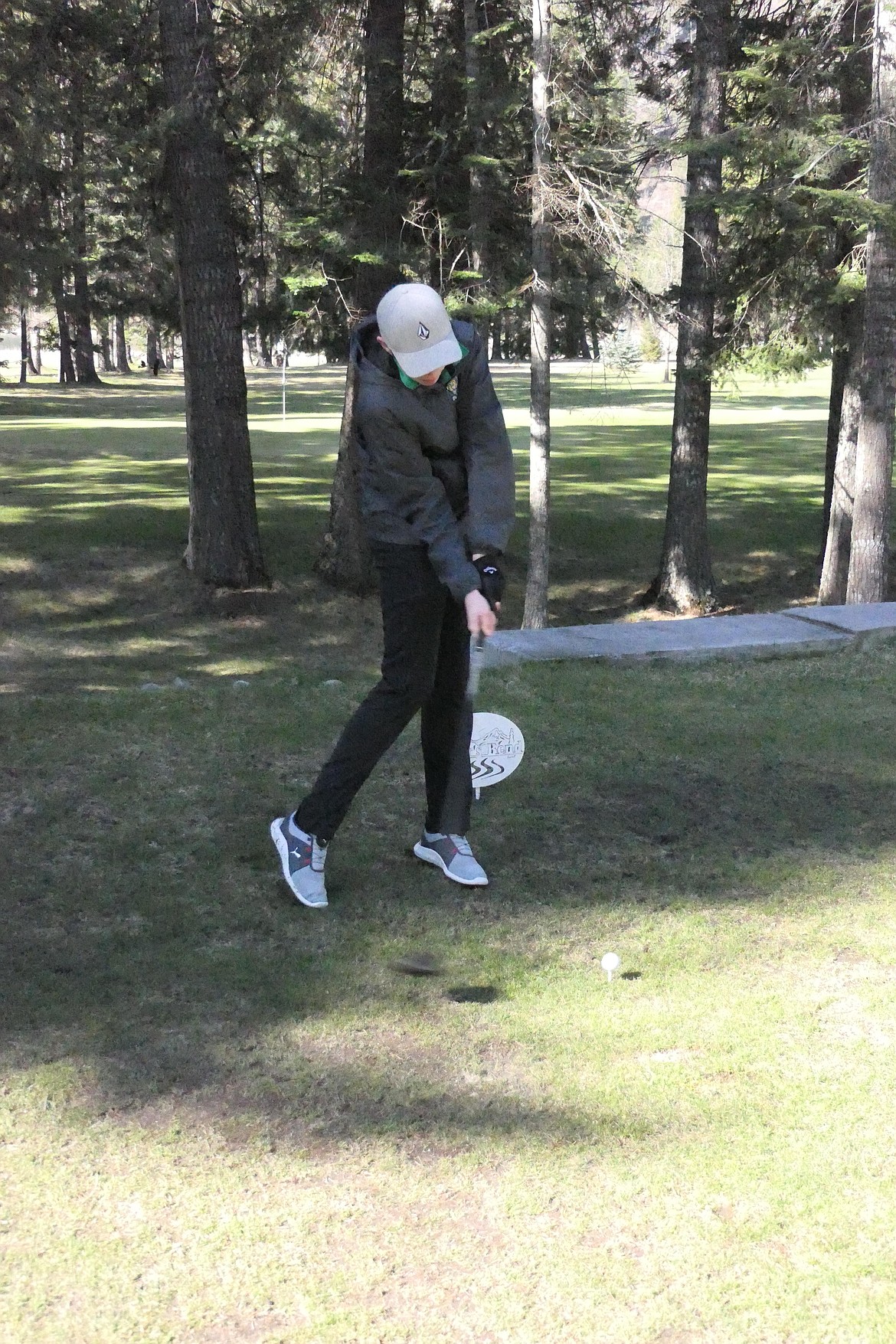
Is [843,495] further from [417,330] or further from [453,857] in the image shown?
[417,330]

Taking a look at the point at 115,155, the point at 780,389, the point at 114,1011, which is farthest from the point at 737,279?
the point at 780,389

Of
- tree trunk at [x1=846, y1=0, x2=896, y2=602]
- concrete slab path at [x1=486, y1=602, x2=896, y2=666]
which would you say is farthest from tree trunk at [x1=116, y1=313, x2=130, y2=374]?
concrete slab path at [x1=486, y1=602, x2=896, y2=666]

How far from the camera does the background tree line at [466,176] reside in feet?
47.8

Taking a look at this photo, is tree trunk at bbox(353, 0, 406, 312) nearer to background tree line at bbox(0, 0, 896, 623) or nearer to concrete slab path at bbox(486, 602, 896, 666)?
background tree line at bbox(0, 0, 896, 623)

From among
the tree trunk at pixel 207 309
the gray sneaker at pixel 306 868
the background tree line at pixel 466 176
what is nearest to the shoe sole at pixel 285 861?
the gray sneaker at pixel 306 868

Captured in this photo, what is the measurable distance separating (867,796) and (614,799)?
107cm

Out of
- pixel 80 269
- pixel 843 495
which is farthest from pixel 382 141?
pixel 80 269

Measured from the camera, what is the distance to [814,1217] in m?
2.81

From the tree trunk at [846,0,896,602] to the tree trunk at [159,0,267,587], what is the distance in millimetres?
6789

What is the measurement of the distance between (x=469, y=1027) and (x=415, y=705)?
45.3 inches

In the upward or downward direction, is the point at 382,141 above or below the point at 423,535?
above

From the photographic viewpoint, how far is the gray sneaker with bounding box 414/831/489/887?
4.58 meters

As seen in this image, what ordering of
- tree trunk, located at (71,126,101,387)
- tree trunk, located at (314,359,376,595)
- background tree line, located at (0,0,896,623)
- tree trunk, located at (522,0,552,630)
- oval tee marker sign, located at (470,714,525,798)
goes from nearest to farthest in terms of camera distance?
oval tee marker sign, located at (470,714,525,798) → background tree line, located at (0,0,896,623) → tree trunk, located at (522,0,552,630) → tree trunk, located at (314,359,376,595) → tree trunk, located at (71,126,101,387)

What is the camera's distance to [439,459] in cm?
426
